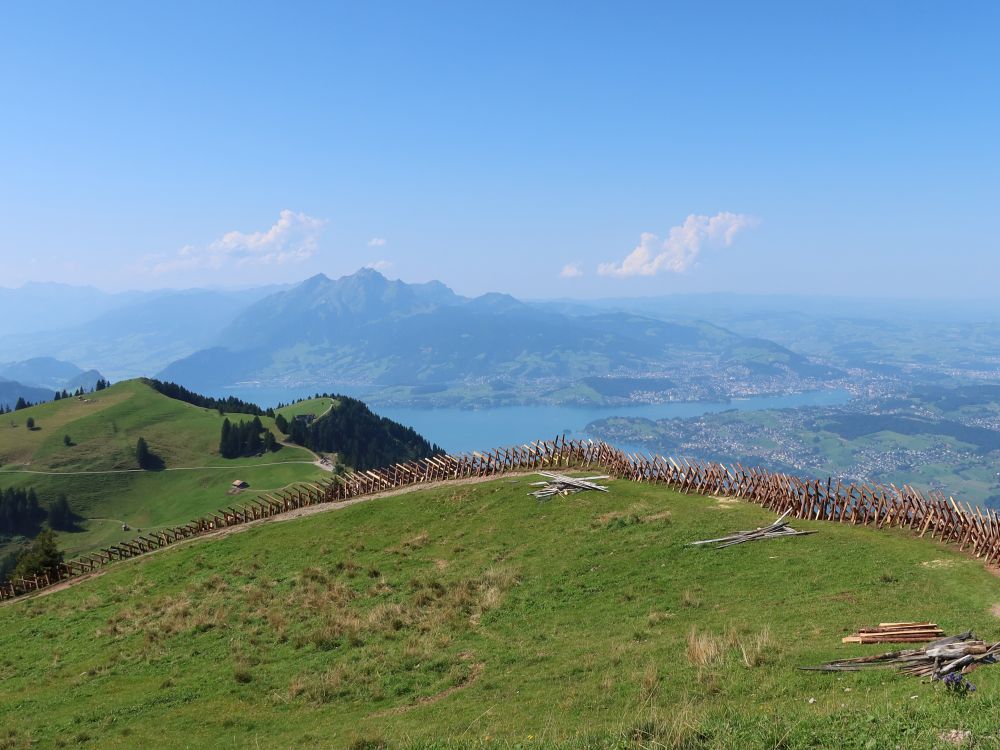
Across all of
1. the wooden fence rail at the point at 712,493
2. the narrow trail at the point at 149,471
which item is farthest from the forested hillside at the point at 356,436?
the wooden fence rail at the point at 712,493

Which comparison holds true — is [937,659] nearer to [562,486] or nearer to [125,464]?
[562,486]

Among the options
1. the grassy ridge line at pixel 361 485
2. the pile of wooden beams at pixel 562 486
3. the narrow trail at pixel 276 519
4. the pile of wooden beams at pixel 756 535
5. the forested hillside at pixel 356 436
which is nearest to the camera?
the pile of wooden beams at pixel 756 535

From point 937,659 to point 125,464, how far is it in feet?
531

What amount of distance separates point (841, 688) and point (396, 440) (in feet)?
549

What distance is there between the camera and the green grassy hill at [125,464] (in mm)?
121875

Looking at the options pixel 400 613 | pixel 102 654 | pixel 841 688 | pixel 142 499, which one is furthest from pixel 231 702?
pixel 142 499

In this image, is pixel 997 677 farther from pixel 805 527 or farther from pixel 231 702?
pixel 231 702

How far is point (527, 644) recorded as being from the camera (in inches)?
740

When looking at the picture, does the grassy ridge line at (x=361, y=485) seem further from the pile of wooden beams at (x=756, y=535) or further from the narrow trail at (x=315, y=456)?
the narrow trail at (x=315, y=456)

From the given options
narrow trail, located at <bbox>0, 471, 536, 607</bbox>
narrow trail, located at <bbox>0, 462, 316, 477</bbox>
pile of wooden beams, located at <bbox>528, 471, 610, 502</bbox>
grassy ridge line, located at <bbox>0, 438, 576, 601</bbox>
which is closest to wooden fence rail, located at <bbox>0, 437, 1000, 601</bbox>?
grassy ridge line, located at <bbox>0, 438, 576, 601</bbox>

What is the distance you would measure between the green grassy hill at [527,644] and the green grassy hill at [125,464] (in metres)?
95.7

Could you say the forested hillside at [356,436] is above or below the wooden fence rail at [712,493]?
below

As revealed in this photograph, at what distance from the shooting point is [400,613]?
74.3ft

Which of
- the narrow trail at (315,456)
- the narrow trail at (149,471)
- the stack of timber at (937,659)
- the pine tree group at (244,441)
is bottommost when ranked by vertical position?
the narrow trail at (149,471)
